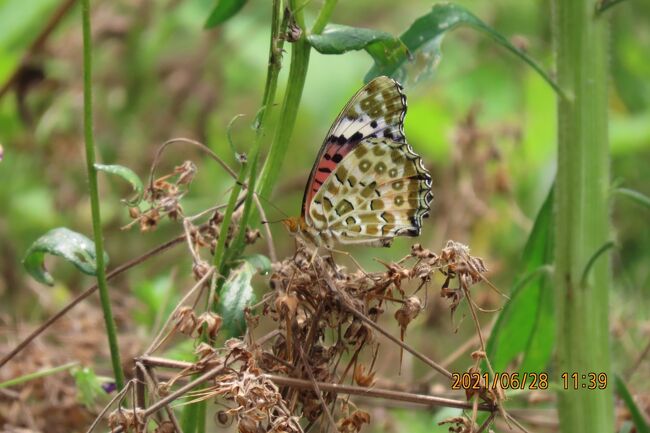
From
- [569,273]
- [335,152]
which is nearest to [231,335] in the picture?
[335,152]

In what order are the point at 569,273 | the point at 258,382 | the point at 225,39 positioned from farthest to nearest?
the point at 225,39 < the point at 569,273 < the point at 258,382

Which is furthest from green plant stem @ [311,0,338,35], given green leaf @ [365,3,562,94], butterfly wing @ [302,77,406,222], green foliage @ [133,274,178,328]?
green foliage @ [133,274,178,328]

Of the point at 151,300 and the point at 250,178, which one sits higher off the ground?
the point at 250,178

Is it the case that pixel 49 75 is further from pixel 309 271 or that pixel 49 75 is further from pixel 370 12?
pixel 309 271

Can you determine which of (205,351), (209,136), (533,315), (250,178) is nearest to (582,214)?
(533,315)

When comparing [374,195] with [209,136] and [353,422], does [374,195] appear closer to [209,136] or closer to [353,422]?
[353,422]

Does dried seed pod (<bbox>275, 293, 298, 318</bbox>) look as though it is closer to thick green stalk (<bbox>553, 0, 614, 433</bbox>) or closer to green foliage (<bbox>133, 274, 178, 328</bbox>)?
thick green stalk (<bbox>553, 0, 614, 433</bbox>)
